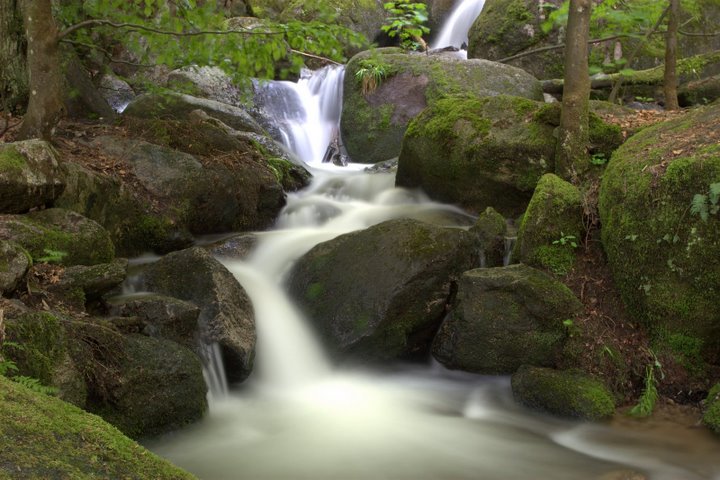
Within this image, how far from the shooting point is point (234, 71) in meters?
7.30

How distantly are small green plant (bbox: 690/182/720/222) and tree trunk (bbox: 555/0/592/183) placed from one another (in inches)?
82.9

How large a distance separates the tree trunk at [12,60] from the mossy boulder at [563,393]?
667 cm

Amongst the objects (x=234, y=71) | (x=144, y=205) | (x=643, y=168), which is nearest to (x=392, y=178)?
(x=234, y=71)

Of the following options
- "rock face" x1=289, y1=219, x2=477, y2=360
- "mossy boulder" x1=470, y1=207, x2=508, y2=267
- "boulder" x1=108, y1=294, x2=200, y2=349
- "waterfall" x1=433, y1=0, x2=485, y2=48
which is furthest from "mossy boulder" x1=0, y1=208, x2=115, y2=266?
"waterfall" x1=433, y1=0, x2=485, y2=48

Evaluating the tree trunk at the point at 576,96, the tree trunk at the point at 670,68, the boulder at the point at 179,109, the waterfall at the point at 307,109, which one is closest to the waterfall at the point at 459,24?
the waterfall at the point at 307,109

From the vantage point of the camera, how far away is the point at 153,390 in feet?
14.1

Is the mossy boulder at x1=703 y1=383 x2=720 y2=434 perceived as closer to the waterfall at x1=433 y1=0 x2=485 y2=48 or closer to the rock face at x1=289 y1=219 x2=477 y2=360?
the rock face at x1=289 y1=219 x2=477 y2=360

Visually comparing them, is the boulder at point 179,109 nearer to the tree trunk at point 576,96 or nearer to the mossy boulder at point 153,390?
the mossy boulder at point 153,390

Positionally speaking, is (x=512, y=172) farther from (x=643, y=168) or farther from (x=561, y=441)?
(x=561, y=441)

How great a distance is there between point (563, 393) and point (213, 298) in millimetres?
3079

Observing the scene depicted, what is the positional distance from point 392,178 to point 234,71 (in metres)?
3.58

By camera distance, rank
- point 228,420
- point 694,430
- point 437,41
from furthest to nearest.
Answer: point 437,41
point 228,420
point 694,430

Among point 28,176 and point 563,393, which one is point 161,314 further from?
point 563,393

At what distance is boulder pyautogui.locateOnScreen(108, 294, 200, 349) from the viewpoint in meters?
4.89
